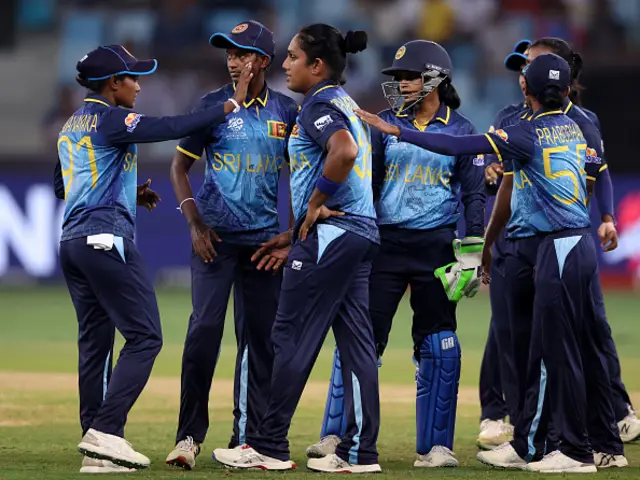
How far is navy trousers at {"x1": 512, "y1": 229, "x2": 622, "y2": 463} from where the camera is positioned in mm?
6801

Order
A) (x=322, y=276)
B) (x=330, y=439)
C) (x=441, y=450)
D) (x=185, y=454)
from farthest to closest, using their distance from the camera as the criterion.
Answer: (x=330, y=439) → (x=441, y=450) → (x=185, y=454) → (x=322, y=276)

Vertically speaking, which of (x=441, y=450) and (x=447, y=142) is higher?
(x=447, y=142)

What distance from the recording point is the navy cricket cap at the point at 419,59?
7297 millimetres

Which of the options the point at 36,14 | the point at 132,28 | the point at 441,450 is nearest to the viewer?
the point at 441,450

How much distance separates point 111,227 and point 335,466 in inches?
69.2

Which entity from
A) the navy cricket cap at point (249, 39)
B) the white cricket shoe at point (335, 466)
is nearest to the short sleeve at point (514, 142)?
the navy cricket cap at point (249, 39)

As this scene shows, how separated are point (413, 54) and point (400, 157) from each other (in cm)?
60

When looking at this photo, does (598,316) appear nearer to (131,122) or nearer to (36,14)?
(131,122)

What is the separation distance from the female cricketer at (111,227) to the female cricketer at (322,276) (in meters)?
0.49

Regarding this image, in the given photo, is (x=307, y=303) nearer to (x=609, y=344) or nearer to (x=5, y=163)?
(x=609, y=344)

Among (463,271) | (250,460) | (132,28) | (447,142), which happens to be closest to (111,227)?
(250,460)

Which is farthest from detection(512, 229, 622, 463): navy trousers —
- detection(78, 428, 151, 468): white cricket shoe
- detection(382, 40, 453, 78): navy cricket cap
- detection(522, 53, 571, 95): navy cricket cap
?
detection(78, 428, 151, 468): white cricket shoe

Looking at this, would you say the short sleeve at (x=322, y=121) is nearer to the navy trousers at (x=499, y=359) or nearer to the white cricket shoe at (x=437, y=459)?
the navy trousers at (x=499, y=359)

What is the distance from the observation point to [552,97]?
6.92 m
